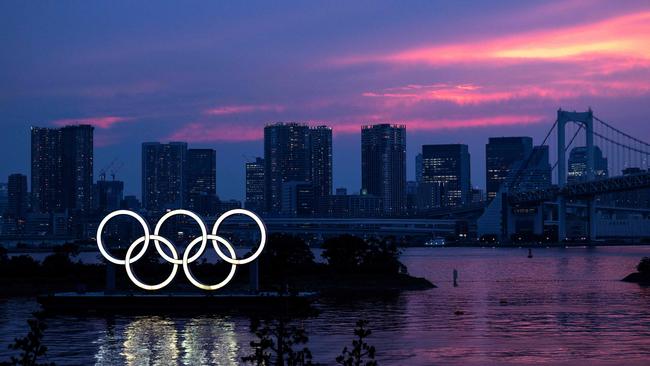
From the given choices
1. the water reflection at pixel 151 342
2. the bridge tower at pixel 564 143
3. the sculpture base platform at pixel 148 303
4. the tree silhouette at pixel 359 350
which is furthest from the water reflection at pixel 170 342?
the bridge tower at pixel 564 143

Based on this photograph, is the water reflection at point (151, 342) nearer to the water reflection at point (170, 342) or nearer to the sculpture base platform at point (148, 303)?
the water reflection at point (170, 342)

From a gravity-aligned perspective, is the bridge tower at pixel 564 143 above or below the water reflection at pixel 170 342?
above

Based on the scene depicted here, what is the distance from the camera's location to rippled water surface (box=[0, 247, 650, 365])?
3275 cm

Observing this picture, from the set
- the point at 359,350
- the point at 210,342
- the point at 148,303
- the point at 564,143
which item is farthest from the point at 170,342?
the point at 564,143

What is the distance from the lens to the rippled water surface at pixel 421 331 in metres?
32.8

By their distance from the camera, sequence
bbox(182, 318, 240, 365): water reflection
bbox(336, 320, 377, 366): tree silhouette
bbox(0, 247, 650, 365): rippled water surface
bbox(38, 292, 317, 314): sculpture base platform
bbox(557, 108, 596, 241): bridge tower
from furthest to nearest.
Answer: bbox(557, 108, 596, 241): bridge tower, bbox(38, 292, 317, 314): sculpture base platform, bbox(0, 247, 650, 365): rippled water surface, bbox(182, 318, 240, 365): water reflection, bbox(336, 320, 377, 366): tree silhouette

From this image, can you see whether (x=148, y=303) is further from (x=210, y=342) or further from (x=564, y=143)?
(x=564, y=143)

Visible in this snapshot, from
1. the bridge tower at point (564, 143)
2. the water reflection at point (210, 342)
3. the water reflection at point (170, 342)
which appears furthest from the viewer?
the bridge tower at point (564, 143)

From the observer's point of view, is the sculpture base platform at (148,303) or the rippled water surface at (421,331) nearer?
the rippled water surface at (421,331)

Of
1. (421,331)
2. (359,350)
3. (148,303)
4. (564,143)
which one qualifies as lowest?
(421,331)

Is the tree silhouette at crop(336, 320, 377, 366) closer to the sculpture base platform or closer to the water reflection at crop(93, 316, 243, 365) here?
the water reflection at crop(93, 316, 243, 365)

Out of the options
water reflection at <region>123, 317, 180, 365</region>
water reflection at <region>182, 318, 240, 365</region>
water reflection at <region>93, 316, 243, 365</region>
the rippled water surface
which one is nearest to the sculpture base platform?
the rippled water surface

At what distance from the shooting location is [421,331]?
3953 cm

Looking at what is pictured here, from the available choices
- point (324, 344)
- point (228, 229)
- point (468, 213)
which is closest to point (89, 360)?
point (324, 344)
